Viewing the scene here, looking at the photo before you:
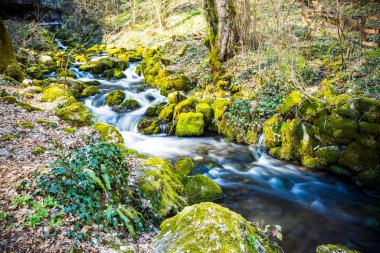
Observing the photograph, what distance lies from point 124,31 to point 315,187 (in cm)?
2600

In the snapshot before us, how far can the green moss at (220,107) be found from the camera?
9773mm

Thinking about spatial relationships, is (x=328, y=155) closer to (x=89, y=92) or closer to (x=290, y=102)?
(x=290, y=102)

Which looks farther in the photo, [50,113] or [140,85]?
[140,85]

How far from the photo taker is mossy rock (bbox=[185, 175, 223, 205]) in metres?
5.86

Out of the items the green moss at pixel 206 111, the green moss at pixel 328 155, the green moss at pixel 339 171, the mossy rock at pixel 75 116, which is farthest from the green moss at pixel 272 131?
the mossy rock at pixel 75 116

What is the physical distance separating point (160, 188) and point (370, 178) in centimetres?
566

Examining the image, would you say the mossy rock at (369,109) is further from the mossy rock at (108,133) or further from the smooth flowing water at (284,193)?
the mossy rock at (108,133)

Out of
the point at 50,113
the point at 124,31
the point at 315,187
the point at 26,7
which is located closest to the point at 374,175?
the point at 315,187

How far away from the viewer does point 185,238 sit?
314cm

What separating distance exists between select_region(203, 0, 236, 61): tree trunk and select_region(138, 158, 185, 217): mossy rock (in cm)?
846

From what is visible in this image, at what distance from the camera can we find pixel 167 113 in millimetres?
10969

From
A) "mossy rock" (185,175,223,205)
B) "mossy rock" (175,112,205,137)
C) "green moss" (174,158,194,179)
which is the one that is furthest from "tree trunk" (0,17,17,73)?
"mossy rock" (185,175,223,205)

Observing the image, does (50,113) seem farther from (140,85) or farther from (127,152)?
(140,85)

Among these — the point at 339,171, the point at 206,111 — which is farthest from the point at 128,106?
the point at 339,171
